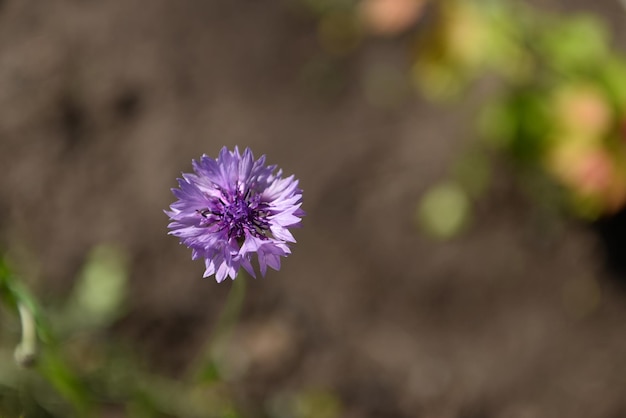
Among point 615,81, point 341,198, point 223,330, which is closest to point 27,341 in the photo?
point 223,330

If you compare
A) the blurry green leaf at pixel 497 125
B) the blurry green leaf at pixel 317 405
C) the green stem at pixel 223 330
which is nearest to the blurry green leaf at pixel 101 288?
the green stem at pixel 223 330

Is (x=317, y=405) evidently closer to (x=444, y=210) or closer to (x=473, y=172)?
(x=444, y=210)

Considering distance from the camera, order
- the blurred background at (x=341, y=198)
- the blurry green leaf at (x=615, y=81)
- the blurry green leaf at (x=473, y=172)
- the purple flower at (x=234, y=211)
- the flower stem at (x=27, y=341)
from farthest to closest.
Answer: the blurry green leaf at (x=473, y=172)
the blurry green leaf at (x=615, y=81)
the blurred background at (x=341, y=198)
the flower stem at (x=27, y=341)
the purple flower at (x=234, y=211)

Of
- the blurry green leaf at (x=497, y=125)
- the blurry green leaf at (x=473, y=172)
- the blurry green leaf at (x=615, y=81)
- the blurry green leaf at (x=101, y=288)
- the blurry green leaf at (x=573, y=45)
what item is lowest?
the blurry green leaf at (x=101, y=288)

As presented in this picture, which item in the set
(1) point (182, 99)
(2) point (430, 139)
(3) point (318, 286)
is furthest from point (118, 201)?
(2) point (430, 139)

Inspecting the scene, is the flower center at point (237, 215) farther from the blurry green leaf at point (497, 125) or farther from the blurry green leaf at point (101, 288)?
the blurry green leaf at point (497, 125)

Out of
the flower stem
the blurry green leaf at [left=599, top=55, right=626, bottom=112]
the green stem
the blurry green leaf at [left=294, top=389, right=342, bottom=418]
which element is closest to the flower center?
the flower stem
